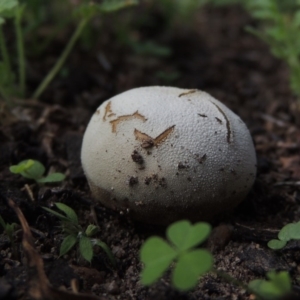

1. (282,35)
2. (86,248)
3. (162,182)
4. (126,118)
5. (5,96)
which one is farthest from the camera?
(282,35)

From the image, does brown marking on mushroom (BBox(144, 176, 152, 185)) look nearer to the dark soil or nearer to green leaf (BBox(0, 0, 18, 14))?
the dark soil

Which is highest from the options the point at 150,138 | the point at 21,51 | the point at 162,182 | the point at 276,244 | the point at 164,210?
the point at 21,51

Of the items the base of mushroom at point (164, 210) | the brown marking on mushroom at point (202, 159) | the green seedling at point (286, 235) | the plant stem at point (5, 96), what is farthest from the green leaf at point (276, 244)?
the plant stem at point (5, 96)

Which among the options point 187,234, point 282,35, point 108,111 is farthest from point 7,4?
point 282,35

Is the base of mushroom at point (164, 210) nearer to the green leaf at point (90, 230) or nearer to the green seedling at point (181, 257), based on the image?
the green leaf at point (90, 230)

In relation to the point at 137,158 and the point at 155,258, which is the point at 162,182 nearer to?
the point at 137,158
